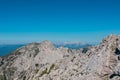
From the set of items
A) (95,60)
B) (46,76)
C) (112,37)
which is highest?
(112,37)

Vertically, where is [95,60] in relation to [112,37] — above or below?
below

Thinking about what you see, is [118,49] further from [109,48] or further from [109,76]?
[109,76]

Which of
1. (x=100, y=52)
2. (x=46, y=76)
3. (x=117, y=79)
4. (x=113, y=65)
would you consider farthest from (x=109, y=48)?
(x=46, y=76)

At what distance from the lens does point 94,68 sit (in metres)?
135

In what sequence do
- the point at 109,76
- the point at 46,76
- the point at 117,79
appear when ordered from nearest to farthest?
the point at 117,79 < the point at 109,76 < the point at 46,76

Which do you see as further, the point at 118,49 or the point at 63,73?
the point at 63,73

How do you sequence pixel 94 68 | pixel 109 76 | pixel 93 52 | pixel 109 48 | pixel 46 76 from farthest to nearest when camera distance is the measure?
pixel 46 76
pixel 93 52
pixel 109 48
pixel 94 68
pixel 109 76

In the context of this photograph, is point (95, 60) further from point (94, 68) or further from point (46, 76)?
point (46, 76)

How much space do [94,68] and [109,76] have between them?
10.7m

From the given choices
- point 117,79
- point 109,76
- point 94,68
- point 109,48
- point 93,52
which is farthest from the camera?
point 93,52

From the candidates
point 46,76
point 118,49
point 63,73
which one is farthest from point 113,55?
point 46,76

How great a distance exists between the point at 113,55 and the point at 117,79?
25573mm

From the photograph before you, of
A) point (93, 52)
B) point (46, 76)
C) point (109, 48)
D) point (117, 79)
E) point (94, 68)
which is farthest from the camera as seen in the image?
point (46, 76)

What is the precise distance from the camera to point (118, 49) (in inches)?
5541
